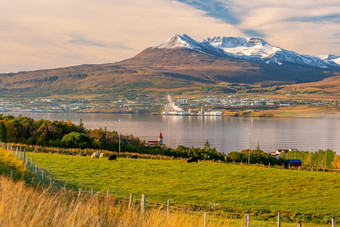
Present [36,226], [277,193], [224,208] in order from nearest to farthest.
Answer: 1. [36,226]
2. [224,208]
3. [277,193]

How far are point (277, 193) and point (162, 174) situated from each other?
9.61m

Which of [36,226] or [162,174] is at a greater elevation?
[36,226]

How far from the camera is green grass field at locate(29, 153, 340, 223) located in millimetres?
21219

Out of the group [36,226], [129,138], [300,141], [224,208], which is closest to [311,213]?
[224,208]

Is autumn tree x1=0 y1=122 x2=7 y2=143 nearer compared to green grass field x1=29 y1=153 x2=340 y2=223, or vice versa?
green grass field x1=29 y1=153 x2=340 y2=223

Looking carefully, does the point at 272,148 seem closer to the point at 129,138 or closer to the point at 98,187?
the point at 129,138

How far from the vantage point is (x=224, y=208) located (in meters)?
20.6

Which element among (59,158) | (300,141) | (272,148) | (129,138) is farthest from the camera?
(300,141)

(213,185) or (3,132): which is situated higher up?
(3,132)

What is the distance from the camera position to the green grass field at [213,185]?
21219 millimetres

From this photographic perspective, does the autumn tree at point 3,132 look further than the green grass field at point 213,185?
Yes

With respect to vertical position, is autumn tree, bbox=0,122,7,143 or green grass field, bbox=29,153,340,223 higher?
autumn tree, bbox=0,122,7,143

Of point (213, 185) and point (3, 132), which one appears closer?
point (213, 185)

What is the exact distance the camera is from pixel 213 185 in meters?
27.7
